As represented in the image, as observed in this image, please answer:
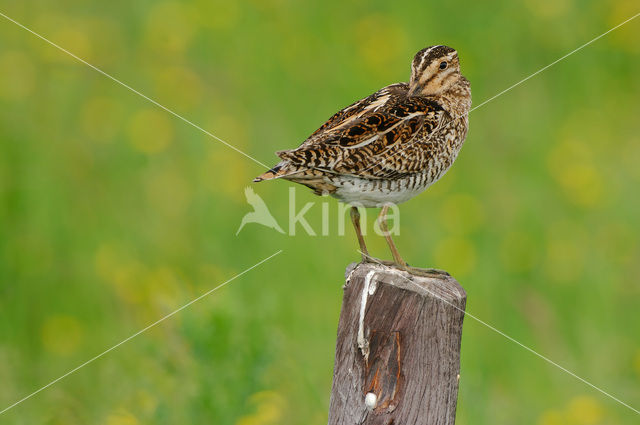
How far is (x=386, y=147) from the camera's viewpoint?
5.21 metres

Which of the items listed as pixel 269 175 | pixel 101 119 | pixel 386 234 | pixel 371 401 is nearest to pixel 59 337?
pixel 101 119

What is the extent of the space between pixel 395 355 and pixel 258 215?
4.06 metres

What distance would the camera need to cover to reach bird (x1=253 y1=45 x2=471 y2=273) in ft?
16.8

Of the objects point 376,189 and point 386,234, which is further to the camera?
point 386,234

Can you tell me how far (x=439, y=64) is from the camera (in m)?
5.59

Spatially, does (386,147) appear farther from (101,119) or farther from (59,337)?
(101,119)

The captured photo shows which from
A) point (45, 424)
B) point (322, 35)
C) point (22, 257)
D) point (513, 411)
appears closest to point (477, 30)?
point (322, 35)

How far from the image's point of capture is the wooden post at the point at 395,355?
440 centimetres

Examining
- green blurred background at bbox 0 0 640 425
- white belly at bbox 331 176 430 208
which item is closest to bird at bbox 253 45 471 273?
white belly at bbox 331 176 430 208

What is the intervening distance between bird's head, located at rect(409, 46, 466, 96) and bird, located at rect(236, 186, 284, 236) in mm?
2668

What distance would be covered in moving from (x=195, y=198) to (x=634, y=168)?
397 centimetres

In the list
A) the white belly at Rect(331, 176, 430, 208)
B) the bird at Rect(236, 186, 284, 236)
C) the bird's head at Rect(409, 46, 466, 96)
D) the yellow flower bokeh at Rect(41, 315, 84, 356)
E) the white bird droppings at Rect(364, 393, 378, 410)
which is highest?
the bird's head at Rect(409, 46, 466, 96)

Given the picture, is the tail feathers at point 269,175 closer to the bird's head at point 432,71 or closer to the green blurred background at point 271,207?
the bird's head at point 432,71

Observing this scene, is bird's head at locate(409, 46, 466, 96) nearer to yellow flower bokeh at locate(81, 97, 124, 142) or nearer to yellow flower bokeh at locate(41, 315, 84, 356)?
yellow flower bokeh at locate(41, 315, 84, 356)
